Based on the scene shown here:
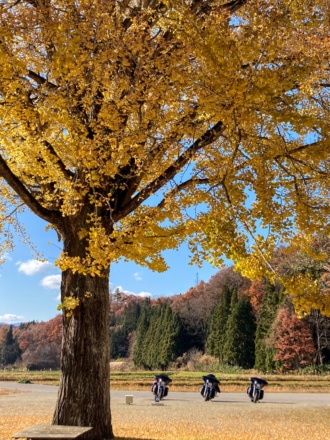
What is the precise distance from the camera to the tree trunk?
22.0ft

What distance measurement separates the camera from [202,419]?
33.4ft

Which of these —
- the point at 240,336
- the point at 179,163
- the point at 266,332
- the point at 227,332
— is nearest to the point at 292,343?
the point at 266,332

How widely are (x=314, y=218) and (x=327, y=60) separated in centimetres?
235

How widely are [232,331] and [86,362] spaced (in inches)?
1444

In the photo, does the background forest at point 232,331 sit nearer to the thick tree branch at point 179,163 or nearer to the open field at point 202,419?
the thick tree branch at point 179,163

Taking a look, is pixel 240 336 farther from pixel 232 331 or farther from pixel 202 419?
pixel 202 419

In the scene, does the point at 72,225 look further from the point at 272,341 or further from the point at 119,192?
the point at 272,341

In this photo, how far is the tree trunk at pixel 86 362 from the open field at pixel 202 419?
840 mm

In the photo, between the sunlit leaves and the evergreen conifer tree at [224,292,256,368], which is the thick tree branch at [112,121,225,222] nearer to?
the sunlit leaves

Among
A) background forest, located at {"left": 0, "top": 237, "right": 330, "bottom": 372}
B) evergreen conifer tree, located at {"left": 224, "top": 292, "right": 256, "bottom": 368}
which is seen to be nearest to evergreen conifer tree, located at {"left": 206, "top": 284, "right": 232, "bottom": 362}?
background forest, located at {"left": 0, "top": 237, "right": 330, "bottom": 372}

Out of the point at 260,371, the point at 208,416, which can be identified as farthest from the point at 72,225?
the point at 260,371

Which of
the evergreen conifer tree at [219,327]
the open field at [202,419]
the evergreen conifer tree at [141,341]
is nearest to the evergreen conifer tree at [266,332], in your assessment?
the evergreen conifer tree at [219,327]

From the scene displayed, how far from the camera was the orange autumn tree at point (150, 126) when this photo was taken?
16.9ft

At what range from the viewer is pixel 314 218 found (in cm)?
700
